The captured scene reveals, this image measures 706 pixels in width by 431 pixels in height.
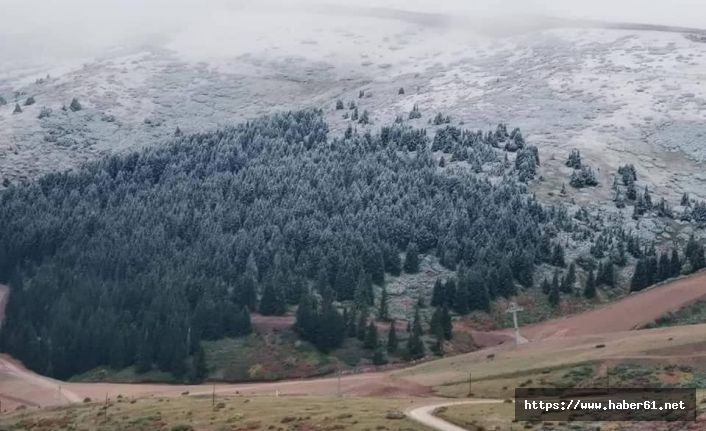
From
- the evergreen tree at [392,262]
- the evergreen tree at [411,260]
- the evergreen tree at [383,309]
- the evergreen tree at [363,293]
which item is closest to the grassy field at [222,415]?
the evergreen tree at [383,309]

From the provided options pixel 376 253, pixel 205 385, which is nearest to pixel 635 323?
pixel 376 253

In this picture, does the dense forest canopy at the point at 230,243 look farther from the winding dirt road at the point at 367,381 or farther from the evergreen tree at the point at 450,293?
the winding dirt road at the point at 367,381

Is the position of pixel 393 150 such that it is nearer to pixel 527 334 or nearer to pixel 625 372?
pixel 527 334

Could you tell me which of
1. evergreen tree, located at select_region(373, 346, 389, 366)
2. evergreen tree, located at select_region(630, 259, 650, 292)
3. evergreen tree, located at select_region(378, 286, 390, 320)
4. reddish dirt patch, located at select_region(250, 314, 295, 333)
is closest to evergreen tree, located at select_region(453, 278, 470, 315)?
evergreen tree, located at select_region(378, 286, 390, 320)

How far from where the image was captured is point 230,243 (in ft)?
547

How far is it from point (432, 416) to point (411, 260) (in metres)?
86.1

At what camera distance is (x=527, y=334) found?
485 feet

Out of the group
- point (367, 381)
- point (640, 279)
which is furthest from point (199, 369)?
point (640, 279)

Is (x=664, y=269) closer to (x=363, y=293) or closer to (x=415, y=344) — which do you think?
(x=415, y=344)

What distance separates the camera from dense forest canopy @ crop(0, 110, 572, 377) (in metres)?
148

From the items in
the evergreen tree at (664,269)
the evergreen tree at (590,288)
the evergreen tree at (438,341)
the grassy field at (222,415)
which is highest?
the grassy field at (222,415)

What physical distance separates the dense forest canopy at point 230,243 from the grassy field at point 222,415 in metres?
40.4

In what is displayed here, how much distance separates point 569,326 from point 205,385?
5168cm

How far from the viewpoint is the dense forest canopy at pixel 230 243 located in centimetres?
14850
